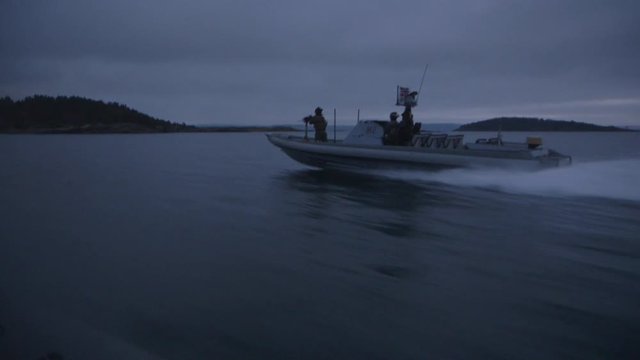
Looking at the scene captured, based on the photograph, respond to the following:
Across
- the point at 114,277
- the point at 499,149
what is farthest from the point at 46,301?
the point at 499,149

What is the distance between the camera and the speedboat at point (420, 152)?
11.9 m

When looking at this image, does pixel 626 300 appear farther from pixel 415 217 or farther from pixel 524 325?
pixel 415 217

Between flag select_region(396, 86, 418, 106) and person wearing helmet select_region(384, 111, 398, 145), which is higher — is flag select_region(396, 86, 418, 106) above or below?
above

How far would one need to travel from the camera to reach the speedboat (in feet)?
39.1

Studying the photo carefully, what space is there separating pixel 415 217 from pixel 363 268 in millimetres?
3564

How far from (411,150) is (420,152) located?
290mm

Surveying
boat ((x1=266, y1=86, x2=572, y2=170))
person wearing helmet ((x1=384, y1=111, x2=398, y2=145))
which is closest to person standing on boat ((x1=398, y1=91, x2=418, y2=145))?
boat ((x1=266, y1=86, x2=572, y2=170))

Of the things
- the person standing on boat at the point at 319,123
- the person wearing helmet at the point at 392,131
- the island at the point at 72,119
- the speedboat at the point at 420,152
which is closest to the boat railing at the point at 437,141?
the speedboat at the point at 420,152

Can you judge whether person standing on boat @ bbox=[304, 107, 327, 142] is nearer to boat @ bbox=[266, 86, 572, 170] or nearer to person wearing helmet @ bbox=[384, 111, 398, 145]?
boat @ bbox=[266, 86, 572, 170]

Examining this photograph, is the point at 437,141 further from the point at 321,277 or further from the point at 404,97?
the point at 321,277

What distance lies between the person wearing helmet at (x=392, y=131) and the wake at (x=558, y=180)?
122cm

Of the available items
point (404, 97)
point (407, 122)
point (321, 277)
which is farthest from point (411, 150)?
point (321, 277)

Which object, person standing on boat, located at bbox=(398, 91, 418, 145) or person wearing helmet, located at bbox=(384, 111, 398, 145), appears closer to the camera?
person standing on boat, located at bbox=(398, 91, 418, 145)

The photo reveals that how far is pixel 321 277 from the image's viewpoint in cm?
513
